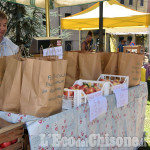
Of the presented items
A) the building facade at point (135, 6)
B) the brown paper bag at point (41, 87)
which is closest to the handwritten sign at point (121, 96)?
the brown paper bag at point (41, 87)

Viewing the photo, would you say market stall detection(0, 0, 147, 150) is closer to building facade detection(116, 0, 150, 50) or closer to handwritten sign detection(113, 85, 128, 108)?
handwritten sign detection(113, 85, 128, 108)

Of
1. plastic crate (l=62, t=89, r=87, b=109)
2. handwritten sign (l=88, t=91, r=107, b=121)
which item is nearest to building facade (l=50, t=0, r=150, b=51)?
handwritten sign (l=88, t=91, r=107, b=121)

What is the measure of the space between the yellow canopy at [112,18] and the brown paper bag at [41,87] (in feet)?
13.2

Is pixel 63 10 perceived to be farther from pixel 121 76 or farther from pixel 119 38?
pixel 121 76

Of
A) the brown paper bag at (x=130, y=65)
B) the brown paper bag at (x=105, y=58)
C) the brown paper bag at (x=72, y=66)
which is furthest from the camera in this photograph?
the brown paper bag at (x=105, y=58)

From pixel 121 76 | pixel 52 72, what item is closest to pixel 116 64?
pixel 121 76

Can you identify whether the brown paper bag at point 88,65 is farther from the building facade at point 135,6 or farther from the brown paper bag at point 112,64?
the building facade at point 135,6

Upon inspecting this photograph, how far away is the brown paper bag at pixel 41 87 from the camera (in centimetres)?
141

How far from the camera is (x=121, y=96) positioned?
221 cm

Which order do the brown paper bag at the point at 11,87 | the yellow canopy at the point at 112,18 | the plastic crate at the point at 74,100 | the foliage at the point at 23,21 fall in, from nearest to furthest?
the brown paper bag at the point at 11,87 → the plastic crate at the point at 74,100 → the yellow canopy at the point at 112,18 → the foliage at the point at 23,21

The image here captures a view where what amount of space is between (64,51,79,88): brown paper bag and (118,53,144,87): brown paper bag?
1.78ft

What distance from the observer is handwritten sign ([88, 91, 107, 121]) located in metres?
1.79

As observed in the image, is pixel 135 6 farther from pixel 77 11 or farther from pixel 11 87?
pixel 11 87

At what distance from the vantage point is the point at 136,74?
2.56m
